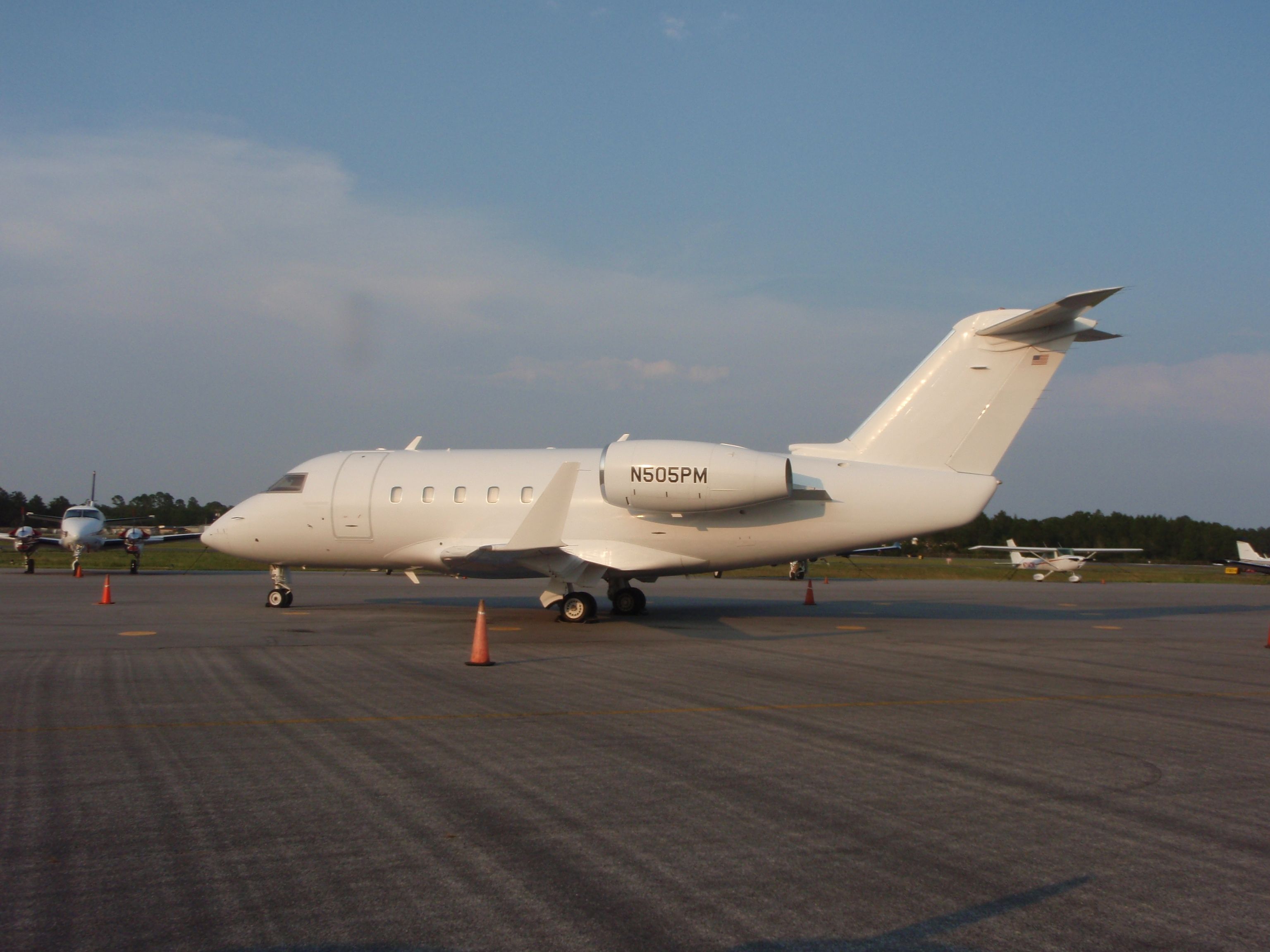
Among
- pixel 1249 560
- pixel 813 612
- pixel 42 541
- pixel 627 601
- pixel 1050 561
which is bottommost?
pixel 813 612

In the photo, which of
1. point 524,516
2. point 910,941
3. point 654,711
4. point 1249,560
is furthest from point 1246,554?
point 910,941

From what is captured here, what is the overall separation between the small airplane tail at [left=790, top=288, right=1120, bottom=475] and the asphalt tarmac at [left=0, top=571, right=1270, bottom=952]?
4274mm

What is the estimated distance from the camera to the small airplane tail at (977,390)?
55.6ft

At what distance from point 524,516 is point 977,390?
28.6 feet

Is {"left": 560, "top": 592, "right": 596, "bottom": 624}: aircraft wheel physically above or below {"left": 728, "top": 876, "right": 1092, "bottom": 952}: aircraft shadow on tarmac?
above

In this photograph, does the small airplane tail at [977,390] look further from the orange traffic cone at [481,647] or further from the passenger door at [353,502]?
the passenger door at [353,502]

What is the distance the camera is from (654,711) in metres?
9.43

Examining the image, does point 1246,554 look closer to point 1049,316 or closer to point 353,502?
point 1049,316

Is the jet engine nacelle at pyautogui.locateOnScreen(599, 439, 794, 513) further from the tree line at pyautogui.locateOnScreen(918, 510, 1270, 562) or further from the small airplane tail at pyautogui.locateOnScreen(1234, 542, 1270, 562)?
the tree line at pyautogui.locateOnScreen(918, 510, 1270, 562)

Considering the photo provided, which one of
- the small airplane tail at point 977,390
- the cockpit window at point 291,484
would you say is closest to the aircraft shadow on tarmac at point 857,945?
the small airplane tail at point 977,390

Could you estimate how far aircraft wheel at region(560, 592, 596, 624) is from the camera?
723 inches

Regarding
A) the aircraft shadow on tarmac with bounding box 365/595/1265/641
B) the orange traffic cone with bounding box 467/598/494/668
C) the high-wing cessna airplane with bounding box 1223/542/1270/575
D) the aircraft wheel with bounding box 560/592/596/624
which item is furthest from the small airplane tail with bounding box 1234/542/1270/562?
the orange traffic cone with bounding box 467/598/494/668

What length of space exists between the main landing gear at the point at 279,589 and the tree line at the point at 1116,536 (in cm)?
8483

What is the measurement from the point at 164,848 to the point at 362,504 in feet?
50.3
